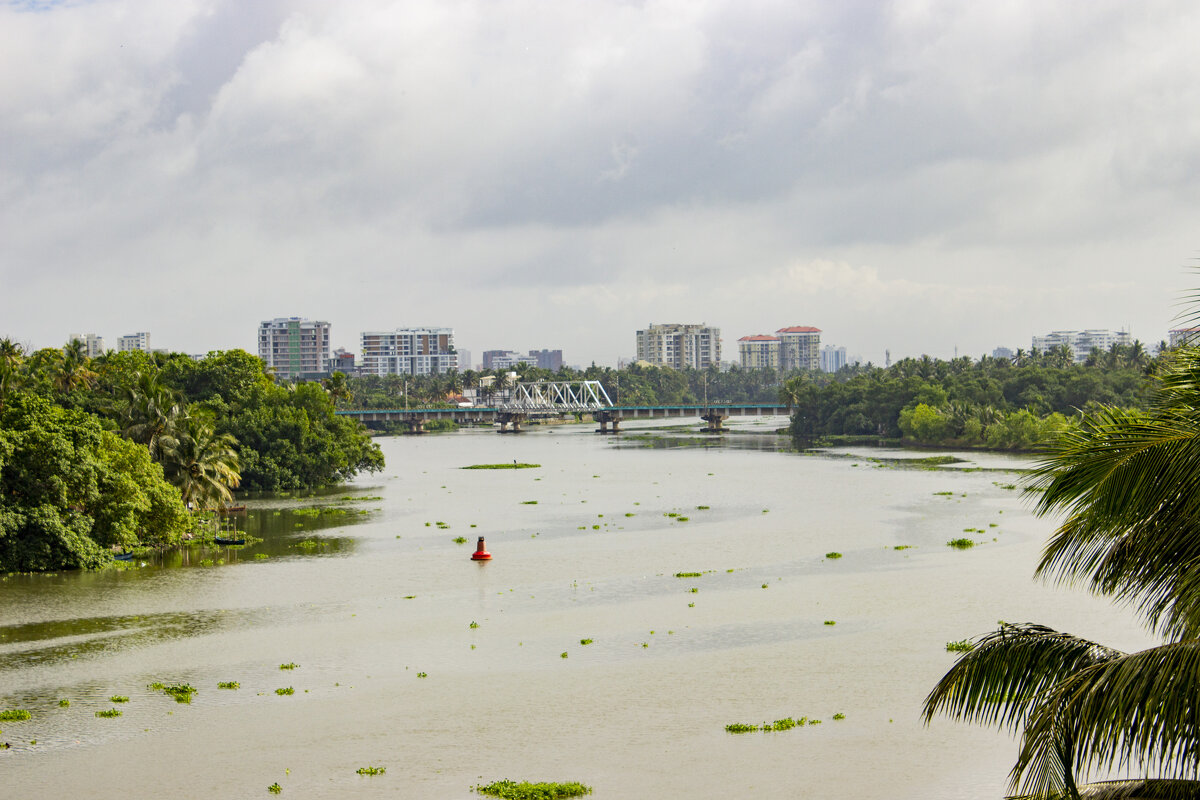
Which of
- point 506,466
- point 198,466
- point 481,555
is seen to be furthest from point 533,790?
point 506,466

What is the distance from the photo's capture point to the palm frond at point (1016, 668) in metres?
9.75

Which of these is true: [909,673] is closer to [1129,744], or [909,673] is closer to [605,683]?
[605,683]

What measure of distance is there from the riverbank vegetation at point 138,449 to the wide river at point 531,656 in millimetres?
2016

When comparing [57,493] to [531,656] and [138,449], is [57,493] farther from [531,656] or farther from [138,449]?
[531,656]

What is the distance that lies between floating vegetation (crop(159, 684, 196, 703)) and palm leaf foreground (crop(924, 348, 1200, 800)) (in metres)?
23.2

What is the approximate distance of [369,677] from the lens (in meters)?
30.9

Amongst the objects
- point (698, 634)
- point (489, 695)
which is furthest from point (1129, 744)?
point (698, 634)

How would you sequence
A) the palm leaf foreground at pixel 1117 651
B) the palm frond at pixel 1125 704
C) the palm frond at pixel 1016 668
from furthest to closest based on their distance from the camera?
the palm frond at pixel 1016 668, the palm leaf foreground at pixel 1117 651, the palm frond at pixel 1125 704

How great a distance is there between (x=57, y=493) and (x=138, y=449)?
24.8ft

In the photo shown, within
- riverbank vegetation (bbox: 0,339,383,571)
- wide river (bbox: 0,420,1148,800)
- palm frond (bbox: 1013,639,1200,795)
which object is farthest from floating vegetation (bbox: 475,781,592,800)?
riverbank vegetation (bbox: 0,339,383,571)

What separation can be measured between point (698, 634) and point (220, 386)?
64.3 meters

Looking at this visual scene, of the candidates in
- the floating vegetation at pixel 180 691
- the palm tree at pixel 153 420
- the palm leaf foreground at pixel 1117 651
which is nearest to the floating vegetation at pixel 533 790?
the floating vegetation at pixel 180 691

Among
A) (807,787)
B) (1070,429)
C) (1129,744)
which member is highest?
(1070,429)

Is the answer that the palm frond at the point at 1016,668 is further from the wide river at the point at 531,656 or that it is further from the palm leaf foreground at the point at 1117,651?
the wide river at the point at 531,656
